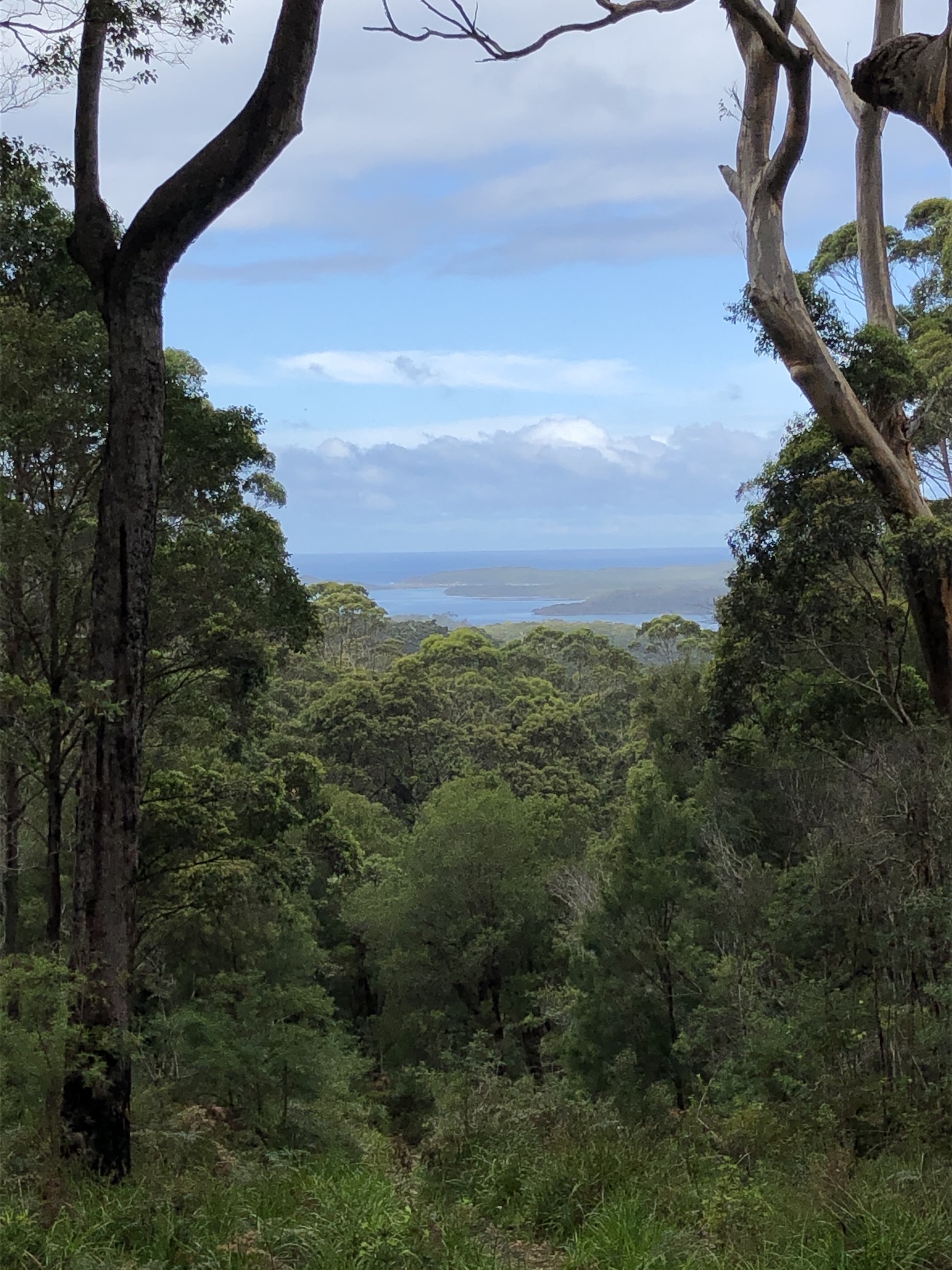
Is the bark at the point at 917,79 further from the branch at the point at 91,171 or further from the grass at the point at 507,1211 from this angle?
the branch at the point at 91,171

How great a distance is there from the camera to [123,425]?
580 centimetres

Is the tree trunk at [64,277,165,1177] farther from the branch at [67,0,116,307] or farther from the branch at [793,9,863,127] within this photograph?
the branch at [793,9,863,127]

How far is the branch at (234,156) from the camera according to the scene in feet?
18.8

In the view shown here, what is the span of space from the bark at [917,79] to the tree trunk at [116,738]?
15.0ft

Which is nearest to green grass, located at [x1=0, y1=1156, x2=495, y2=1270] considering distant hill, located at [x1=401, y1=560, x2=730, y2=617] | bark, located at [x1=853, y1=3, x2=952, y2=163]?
bark, located at [x1=853, y1=3, x2=952, y2=163]

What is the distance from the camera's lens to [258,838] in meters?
9.89

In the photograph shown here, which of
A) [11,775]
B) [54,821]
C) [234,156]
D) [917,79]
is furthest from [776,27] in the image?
[11,775]

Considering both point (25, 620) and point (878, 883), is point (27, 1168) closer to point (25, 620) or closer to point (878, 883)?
point (25, 620)

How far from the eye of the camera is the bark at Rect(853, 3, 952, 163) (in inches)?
82.5

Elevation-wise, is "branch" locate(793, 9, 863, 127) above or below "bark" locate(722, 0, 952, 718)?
above

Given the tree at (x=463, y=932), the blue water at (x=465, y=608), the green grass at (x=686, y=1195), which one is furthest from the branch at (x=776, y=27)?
the blue water at (x=465, y=608)

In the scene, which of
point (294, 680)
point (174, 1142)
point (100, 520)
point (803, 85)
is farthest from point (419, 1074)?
point (294, 680)

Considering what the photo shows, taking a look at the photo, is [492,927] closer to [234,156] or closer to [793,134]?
[793,134]

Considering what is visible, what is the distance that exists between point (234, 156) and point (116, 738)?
3519mm
